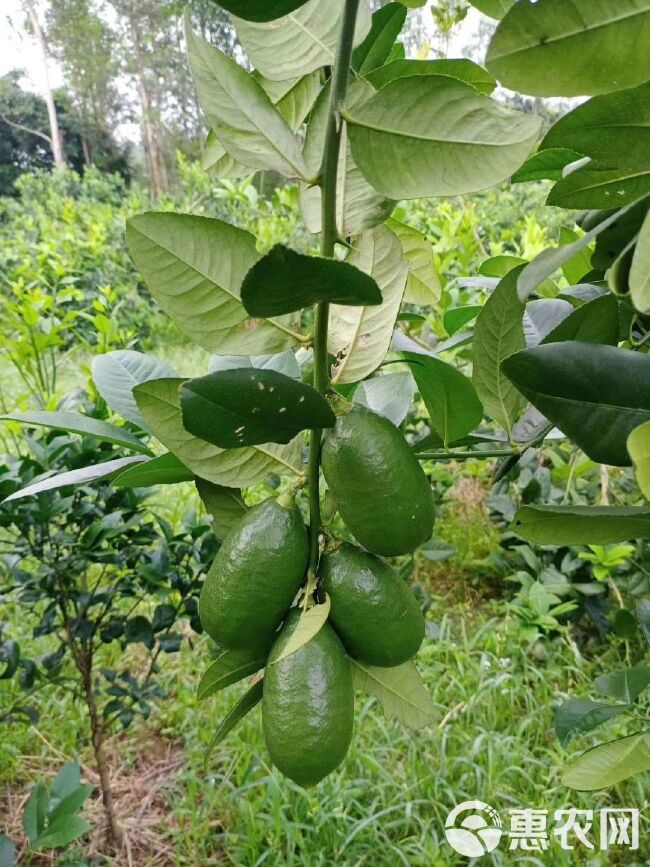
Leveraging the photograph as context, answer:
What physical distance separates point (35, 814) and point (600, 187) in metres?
1.22

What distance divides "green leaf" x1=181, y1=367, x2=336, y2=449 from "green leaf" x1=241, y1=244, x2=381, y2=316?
0.14 feet

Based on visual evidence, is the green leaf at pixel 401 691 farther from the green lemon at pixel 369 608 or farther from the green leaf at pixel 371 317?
the green leaf at pixel 371 317

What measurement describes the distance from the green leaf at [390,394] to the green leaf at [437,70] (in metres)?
0.24

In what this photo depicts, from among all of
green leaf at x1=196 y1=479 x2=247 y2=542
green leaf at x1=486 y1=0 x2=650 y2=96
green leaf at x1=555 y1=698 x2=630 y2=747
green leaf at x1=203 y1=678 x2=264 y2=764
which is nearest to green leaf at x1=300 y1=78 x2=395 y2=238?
green leaf at x1=486 y1=0 x2=650 y2=96

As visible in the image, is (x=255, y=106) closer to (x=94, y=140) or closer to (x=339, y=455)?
(x=339, y=455)

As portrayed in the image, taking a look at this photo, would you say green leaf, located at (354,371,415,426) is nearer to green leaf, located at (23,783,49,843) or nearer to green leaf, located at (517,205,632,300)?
green leaf, located at (517,205,632,300)

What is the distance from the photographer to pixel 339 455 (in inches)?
17.6

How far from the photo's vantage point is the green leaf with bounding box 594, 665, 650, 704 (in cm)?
84

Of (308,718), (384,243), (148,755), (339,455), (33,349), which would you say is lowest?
(148,755)

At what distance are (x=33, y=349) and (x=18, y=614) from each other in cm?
107

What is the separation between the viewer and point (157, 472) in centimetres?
56

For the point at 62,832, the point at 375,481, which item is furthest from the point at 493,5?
the point at 62,832

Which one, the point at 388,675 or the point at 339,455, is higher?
the point at 339,455

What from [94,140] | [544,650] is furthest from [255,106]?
[94,140]
